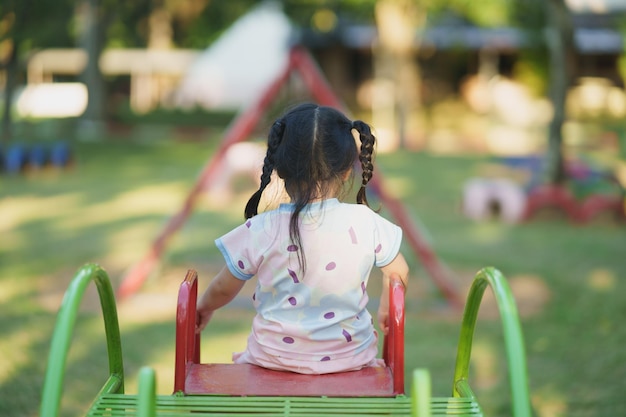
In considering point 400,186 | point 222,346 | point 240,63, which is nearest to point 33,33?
point 400,186

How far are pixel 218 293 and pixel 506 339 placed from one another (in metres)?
0.95

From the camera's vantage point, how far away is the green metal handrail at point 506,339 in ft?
6.81

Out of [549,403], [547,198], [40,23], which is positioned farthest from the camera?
[40,23]

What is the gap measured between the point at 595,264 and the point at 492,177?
24.4ft

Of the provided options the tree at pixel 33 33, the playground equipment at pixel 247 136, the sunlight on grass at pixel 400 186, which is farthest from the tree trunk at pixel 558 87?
the tree at pixel 33 33

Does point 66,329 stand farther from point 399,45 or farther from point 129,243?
point 399,45

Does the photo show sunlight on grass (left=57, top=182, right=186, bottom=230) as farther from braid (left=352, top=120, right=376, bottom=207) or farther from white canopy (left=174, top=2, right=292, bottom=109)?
white canopy (left=174, top=2, right=292, bottom=109)

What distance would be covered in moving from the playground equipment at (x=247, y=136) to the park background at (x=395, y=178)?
0.49 feet

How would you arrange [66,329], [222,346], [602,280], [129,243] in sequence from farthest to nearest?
[129,243], [602,280], [222,346], [66,329]

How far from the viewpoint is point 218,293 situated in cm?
274

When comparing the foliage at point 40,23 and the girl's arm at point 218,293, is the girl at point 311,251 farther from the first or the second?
the foliage at point 40,23

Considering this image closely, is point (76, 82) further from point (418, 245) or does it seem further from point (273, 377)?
point (273, 377)

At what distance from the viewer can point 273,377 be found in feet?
8.46

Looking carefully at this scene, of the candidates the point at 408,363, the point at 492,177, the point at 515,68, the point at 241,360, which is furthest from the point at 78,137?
the point at 241,360
